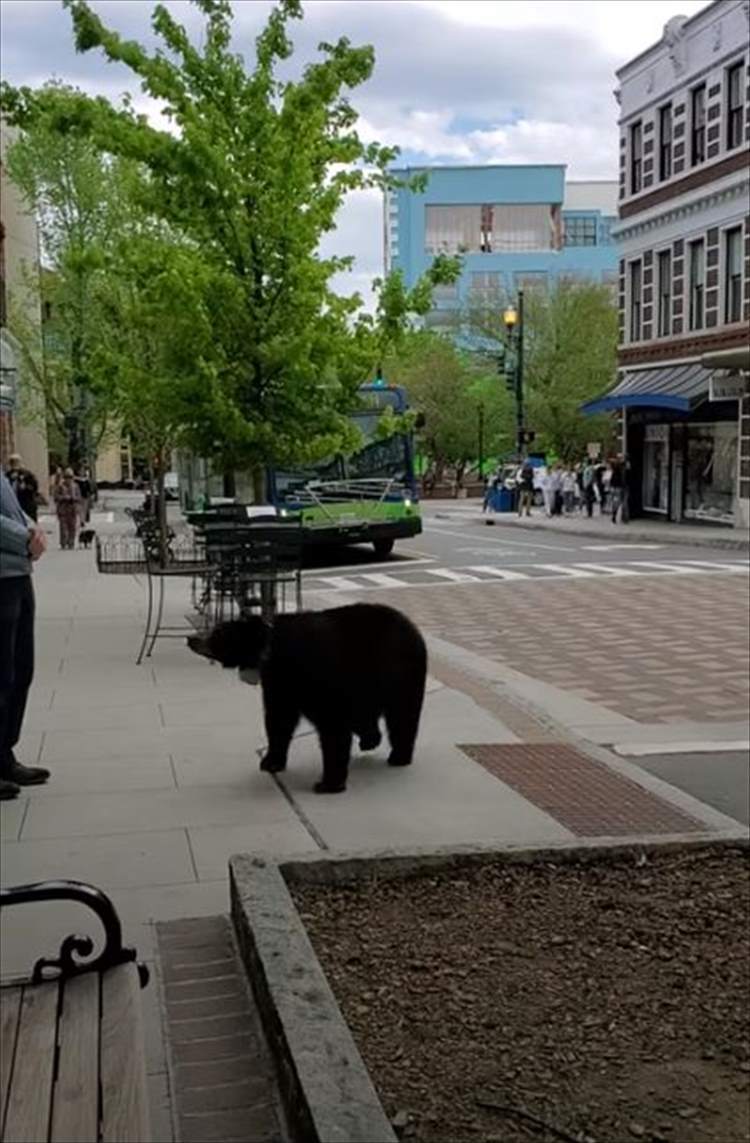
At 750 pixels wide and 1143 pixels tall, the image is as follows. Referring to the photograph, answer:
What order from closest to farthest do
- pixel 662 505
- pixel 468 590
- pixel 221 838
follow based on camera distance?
pixel 221 838
pixel 468 590
pixel 662 505

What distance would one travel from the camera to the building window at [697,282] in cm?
3475

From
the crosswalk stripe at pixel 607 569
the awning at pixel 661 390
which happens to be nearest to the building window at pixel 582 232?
the awning at pixel 661 390

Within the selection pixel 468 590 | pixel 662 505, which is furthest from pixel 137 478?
pixel 468 590

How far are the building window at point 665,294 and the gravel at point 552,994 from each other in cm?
3350

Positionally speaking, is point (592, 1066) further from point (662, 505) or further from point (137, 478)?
point (137, 478)

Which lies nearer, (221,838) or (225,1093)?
(225,1093)

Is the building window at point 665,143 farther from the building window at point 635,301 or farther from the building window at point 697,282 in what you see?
the building window at point 635,301

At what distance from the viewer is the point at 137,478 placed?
342ft

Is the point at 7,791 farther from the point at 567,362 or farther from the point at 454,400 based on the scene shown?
the point at 454,400

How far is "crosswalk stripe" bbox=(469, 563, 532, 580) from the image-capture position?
2095cm

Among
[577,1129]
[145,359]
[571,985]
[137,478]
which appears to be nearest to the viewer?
[577,1129]

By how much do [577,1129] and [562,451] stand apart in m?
57.1

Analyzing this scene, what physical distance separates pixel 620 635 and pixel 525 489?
92.9 ft

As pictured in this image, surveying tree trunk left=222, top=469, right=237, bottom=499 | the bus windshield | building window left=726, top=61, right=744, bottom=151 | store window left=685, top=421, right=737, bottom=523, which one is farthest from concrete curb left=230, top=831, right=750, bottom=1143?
building window left=726, top=61, right=744, bottom=151
